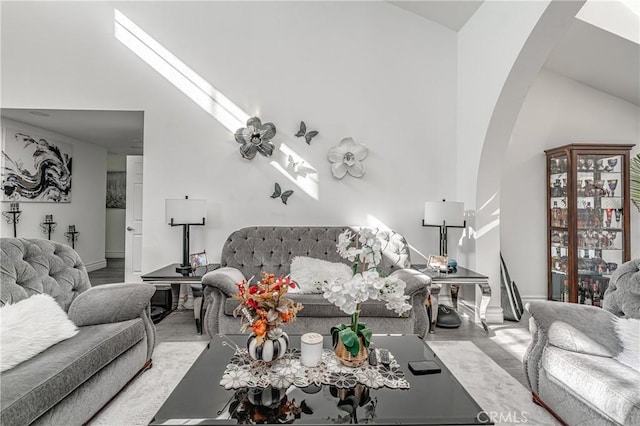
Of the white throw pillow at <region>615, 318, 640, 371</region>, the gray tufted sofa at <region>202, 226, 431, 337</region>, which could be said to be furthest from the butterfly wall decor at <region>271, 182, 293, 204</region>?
the white throw pillow at <region>615, 318, 640, 371</region>

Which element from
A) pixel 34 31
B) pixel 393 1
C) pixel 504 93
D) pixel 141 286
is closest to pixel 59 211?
pixel 34 31

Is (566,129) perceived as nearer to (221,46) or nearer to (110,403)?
(221,46)

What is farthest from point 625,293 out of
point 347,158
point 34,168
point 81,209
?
point 81,209

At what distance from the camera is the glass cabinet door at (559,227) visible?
161 inches

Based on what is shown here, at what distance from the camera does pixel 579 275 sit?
4.02 meters

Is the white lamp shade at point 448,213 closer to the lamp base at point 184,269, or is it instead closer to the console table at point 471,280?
the console table at point 471,280

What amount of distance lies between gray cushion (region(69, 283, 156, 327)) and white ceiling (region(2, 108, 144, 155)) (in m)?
2.63

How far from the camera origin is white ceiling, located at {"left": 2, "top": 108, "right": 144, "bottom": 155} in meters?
4.36

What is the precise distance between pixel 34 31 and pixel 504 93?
5082 millimetres

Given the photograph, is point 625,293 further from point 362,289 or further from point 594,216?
point 594,216

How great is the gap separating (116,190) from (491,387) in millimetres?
8617

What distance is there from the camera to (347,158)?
4098mm

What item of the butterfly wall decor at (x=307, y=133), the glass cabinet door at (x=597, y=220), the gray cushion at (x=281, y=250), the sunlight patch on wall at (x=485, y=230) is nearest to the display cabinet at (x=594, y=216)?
the glass cabinet door at (x=597, y=220)

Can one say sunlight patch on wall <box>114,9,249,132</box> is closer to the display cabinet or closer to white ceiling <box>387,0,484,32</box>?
white ceiling <box>387,0,484,32</box>
